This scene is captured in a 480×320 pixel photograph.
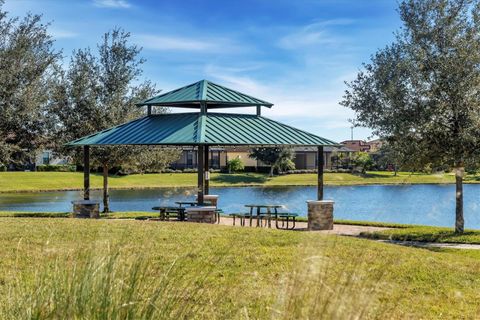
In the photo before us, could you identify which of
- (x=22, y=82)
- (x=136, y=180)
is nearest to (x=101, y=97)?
(x=22, y=82)

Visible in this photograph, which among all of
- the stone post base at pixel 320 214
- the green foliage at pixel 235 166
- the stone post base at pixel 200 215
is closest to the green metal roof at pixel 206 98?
the stone post base at pixel 200 215

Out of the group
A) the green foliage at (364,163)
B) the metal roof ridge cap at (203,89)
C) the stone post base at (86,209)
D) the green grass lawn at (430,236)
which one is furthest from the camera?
the stone post base at (86,209)

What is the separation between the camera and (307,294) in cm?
265

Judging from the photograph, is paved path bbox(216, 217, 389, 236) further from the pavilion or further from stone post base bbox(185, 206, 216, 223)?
the pavilion

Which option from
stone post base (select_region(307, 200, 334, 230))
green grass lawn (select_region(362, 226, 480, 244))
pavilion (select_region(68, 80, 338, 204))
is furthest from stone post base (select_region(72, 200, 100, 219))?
green grass lawn (select_region(362, 226, 480, 244))

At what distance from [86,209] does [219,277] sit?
11.4 m

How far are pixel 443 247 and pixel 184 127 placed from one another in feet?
26.5

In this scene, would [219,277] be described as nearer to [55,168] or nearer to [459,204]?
[459,204]

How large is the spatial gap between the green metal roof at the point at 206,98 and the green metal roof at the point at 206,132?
455 mm

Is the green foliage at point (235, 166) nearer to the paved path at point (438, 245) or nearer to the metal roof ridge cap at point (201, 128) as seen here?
the metal roof ridge cap at point (201, 128)

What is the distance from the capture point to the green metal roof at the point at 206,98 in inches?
690

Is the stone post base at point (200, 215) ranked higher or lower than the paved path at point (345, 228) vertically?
higher

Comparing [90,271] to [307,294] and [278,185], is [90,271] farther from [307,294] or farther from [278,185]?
[278,185]

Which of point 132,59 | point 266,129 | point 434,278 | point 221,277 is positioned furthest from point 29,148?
point 434,278
